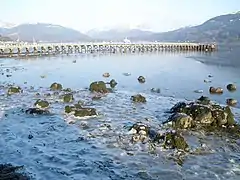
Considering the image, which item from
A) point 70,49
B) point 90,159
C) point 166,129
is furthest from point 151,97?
point 70,49

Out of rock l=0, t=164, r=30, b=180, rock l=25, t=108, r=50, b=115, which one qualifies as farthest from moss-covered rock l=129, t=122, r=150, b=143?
rock l=25, t=108, r=50, b=115

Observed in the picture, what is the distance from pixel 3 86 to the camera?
130ft

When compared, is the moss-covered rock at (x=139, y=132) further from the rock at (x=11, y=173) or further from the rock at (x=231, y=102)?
the rock at (x=231, y=102)

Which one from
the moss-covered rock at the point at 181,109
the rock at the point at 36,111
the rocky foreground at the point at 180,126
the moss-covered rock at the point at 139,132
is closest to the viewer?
the rocky foreground at the point at 180,126

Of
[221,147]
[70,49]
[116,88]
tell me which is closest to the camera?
[221,147]

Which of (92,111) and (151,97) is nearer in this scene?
(92,111)

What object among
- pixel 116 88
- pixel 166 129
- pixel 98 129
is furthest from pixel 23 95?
pixel 166 129

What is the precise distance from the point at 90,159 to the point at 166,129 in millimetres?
6201

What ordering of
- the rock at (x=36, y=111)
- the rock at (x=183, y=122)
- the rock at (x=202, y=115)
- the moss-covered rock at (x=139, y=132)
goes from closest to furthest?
the moss-covered rock at (x=139, y=132), the rock at (x=183, y=122), the rock at (x=202, y=115), the rock at (x=36, y=111)

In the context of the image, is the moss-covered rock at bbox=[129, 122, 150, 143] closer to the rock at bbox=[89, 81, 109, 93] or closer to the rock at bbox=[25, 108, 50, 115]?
the rock at bbox=[25, 108, 50, 115]

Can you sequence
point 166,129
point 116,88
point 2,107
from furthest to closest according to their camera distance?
point 116,88 → point 2,107 → point 166,129

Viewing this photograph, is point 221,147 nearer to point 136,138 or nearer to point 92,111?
point 136,138

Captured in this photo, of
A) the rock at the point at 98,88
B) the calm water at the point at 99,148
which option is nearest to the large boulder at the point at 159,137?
the calm water at the point at 99,148

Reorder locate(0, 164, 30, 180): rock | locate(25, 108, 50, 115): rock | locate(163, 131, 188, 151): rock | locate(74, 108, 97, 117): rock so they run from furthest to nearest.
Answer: locate(25, 108, 50, 115): rock, locate(74, 108, 97, 117): rock, locate(163, 131, 188, 151): rock, locate(0, 164, 30, 180): rock
